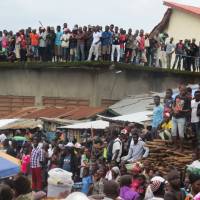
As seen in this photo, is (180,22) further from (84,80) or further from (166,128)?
(166,128)

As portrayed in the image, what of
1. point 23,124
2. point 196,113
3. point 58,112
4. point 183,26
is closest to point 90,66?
point 58,112

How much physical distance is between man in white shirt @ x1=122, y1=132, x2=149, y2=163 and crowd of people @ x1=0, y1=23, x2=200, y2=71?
10.6 metres

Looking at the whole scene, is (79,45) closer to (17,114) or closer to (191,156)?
(17,114)

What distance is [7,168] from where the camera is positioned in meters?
11.7

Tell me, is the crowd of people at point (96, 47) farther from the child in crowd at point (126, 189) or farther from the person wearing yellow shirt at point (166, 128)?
the child in crowd at point (126, 189)

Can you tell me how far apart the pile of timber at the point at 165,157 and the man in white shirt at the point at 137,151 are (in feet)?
0.40

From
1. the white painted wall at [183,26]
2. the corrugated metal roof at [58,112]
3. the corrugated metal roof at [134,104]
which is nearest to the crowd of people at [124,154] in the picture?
the corrugated metal roof at [134,104]

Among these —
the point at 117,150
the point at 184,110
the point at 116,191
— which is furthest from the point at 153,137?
the point at 116,191

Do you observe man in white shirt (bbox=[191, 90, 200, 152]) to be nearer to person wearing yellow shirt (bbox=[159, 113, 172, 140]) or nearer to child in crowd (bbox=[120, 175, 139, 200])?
person wearing yellow shirt (bbox=[159, 113, 172, 140])

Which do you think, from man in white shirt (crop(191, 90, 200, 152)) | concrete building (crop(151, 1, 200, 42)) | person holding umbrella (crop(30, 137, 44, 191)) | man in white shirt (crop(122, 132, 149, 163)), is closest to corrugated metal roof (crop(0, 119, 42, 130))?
person holding umbrella (crop(30, 137, 44, 191))

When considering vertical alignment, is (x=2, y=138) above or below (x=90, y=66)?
below

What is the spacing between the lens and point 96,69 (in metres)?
29.6

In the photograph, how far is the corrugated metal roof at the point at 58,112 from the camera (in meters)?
26.9

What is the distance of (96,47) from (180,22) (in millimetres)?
11360
